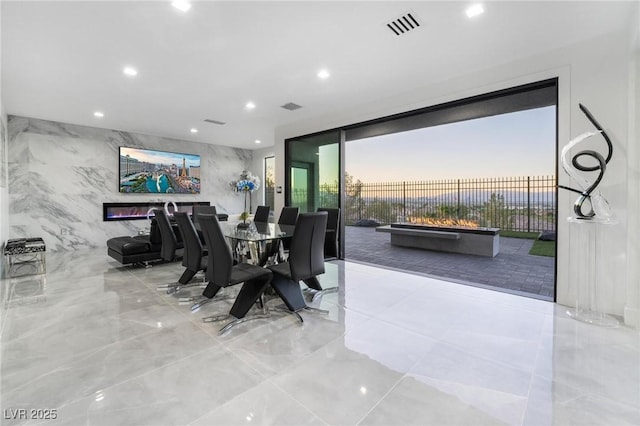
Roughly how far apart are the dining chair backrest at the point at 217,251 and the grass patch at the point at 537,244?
4487 mm

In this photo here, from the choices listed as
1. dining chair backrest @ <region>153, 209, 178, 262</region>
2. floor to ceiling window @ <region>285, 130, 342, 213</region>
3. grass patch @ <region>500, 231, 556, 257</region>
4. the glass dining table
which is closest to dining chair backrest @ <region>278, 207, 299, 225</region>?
floor to ceiling window @ <region>285, 130, 342, 213</region>

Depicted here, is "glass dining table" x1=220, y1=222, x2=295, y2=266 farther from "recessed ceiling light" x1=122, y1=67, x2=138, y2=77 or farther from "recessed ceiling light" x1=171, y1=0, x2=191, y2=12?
"recessed ceiling light" x1=122, y1=67, x2=138, y2=77

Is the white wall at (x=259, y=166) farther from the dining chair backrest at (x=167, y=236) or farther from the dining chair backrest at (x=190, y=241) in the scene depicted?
the dining chair backrest at (x=190, y=241)

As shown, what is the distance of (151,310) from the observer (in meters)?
3.03

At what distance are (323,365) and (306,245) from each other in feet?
3.64

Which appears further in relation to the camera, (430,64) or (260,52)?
(430,64)

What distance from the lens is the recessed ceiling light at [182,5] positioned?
2430 millimetres

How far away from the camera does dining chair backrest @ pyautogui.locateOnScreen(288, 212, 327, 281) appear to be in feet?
9.05

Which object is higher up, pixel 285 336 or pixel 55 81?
pixel 55 81

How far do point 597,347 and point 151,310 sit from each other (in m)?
3.98

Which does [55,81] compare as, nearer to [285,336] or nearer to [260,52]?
[260,52]

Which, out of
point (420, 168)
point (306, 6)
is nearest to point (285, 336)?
point (306, 6)

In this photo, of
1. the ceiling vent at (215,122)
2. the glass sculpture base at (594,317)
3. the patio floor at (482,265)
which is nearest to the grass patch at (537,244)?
the patio floor at (482,265)

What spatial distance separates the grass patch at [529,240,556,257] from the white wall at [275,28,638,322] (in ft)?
10.8
